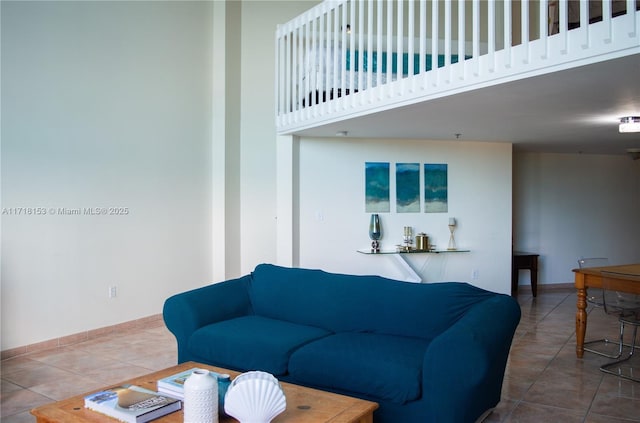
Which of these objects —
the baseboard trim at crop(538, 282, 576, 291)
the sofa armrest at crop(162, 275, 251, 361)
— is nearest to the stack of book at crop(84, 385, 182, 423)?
the sofa armrest at crop(162, 275, 251, 361)

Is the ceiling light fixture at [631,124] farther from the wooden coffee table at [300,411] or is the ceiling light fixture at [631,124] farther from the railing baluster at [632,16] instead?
the wooden coffee table at [300,411]

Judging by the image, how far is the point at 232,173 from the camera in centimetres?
614

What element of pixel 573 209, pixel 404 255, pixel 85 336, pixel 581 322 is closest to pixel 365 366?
pixel 581 322

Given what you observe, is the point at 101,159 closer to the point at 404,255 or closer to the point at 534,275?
the point at 404,255

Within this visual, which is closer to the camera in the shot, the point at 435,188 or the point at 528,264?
the point at 435,188

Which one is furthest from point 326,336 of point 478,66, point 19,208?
point 19,208

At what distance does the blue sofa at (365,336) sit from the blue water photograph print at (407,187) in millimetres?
2729

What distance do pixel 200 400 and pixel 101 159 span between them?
3606mm

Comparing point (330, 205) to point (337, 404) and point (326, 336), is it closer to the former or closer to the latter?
point (326, 336)

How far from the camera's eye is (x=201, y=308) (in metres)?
3.43

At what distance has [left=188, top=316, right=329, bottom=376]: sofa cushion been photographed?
295 centimetres

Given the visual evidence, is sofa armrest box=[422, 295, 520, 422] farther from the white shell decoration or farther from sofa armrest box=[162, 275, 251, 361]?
sofa armrest box=[162, 275, 251, 361]

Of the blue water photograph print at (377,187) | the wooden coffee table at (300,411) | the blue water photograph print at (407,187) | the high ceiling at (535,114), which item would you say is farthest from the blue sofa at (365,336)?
the blue water photograph print at (407,187)

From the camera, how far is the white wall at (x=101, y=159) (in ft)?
13.9
